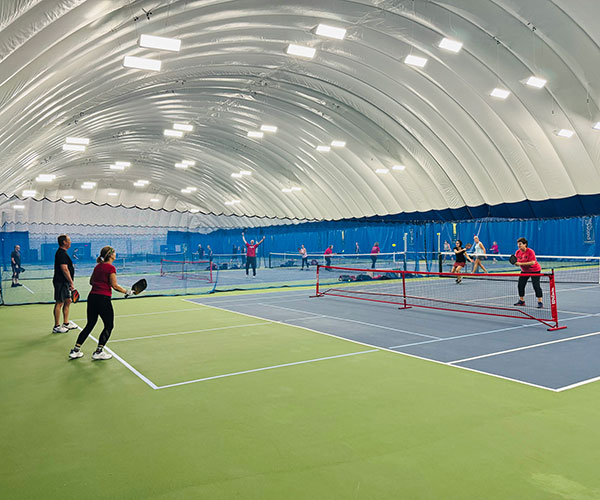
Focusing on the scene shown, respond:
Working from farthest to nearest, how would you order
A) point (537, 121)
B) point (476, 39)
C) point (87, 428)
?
point (537, 121) < point (476, 39) < point (87, 428)

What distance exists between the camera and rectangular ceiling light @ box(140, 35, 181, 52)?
398 inches

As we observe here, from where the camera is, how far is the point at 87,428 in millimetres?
5020

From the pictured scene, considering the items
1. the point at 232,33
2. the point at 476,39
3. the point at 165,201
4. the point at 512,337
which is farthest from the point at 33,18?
the point at 165,201

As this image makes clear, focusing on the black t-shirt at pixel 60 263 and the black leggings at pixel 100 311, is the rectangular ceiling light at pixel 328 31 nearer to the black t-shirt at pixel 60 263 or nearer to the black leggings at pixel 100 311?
the black t-shirt at pixel 60 263

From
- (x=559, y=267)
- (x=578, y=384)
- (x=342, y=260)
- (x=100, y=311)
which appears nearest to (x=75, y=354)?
(x=100, y=311)

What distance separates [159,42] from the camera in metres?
10.2

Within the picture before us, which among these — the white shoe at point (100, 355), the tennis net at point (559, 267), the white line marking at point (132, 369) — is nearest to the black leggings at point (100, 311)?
the white shoe at point (100, 355)

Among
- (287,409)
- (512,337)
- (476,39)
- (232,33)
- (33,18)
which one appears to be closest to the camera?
(287,409)

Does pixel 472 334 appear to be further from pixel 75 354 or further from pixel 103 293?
pixel 75 354

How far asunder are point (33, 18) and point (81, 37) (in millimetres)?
2562

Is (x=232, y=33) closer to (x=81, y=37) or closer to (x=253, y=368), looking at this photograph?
(x=81, y=37)

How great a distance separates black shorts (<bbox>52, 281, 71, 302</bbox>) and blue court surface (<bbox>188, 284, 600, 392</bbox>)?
4.53 meters

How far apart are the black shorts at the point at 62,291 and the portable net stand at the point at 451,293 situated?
6.65 m

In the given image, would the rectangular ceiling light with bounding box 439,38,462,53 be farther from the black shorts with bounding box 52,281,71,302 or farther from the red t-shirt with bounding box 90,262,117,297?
the black shorts with bounding box 52,281,71,302
